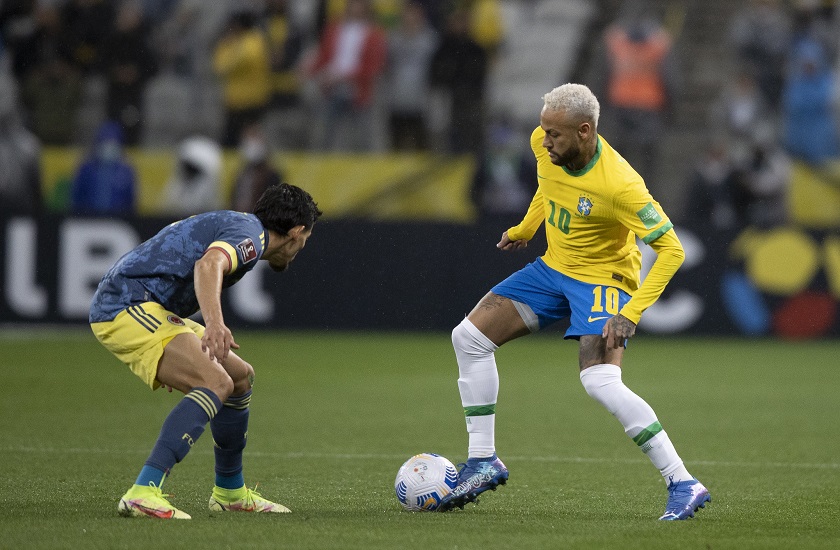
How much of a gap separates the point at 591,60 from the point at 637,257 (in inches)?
427

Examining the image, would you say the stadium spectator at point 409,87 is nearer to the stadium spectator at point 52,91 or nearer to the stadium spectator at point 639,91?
the stadium spectator at point 639,91

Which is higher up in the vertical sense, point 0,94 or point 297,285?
point 0,94

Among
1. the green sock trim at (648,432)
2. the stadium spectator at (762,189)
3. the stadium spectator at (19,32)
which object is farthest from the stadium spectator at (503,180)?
the green sock trim at (648,432)

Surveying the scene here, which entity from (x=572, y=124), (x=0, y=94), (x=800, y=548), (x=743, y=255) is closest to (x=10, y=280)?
(x=0, y=94)

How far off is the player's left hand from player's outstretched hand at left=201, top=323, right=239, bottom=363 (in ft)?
5.35

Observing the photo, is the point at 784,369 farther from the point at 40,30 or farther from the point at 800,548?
the point at 40,30

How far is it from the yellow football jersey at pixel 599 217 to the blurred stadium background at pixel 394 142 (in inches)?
346

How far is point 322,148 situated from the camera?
16.2 meters

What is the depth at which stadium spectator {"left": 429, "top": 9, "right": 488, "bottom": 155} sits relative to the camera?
1645cm

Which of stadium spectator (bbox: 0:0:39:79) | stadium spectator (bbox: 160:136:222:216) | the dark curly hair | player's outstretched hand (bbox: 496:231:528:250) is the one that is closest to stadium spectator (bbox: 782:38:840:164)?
stadium spectator (bbox: 160:136:222:216)

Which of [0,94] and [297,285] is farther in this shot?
[0,94]

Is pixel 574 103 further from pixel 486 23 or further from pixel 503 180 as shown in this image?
pixel 486 23

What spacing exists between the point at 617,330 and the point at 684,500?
0.78 metres

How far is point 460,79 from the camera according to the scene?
650 inches
